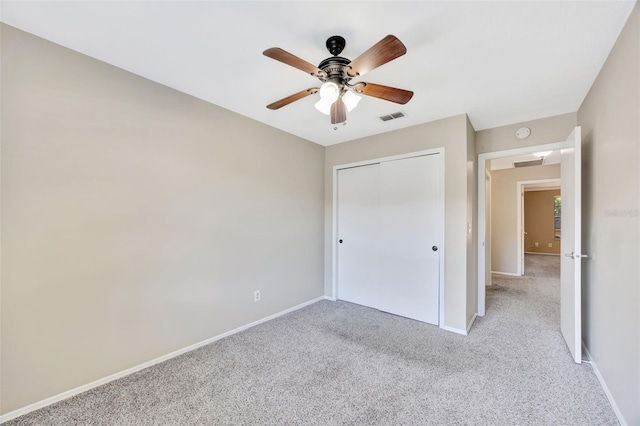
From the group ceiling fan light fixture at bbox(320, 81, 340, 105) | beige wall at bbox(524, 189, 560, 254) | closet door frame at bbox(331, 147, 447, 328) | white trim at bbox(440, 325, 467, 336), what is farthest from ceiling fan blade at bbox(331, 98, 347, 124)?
beige wall at bbox(524, 189, 560, 254)

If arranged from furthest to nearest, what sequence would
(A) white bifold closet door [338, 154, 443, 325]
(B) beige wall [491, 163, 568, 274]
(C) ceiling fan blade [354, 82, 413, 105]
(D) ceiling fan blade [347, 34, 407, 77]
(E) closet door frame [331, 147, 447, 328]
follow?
1. (B) beige wall [491, 163, 568, 274]
2. (A) white bifold closet door [338, 154, 443, 325]
3. (E) closet door frame [331, 147, 447, 328]
4. (C) ceiling fan blade [354, 82, 413, 105]
5. (D) ceiling fan blade [347, 34, 407, 77]

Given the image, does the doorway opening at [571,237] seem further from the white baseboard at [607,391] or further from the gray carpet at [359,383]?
the gray carpet at [359,383]

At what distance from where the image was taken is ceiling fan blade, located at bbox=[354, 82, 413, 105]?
169 cm

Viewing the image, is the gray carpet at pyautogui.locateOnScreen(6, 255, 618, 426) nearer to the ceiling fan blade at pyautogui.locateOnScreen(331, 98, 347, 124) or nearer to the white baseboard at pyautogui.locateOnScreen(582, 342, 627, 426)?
the white baseboard at pyautogui.locateOnScreen(582, 342, 627, 426)

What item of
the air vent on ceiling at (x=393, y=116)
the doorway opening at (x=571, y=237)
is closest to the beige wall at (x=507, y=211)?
the doorway opening at (x=571, y=237)

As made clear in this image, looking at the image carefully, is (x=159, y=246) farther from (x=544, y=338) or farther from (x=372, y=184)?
(x=544, y=338)

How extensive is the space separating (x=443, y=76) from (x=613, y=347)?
2242 millimetres

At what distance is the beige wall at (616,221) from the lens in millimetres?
1423

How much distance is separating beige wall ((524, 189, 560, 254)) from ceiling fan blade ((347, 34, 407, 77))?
1008 centimetres

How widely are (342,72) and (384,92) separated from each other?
313 mm

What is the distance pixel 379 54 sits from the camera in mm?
1397

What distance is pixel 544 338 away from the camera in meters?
2.69

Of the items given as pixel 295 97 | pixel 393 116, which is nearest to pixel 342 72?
pixel 295 97

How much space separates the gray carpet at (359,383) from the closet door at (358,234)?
82 centimetres
